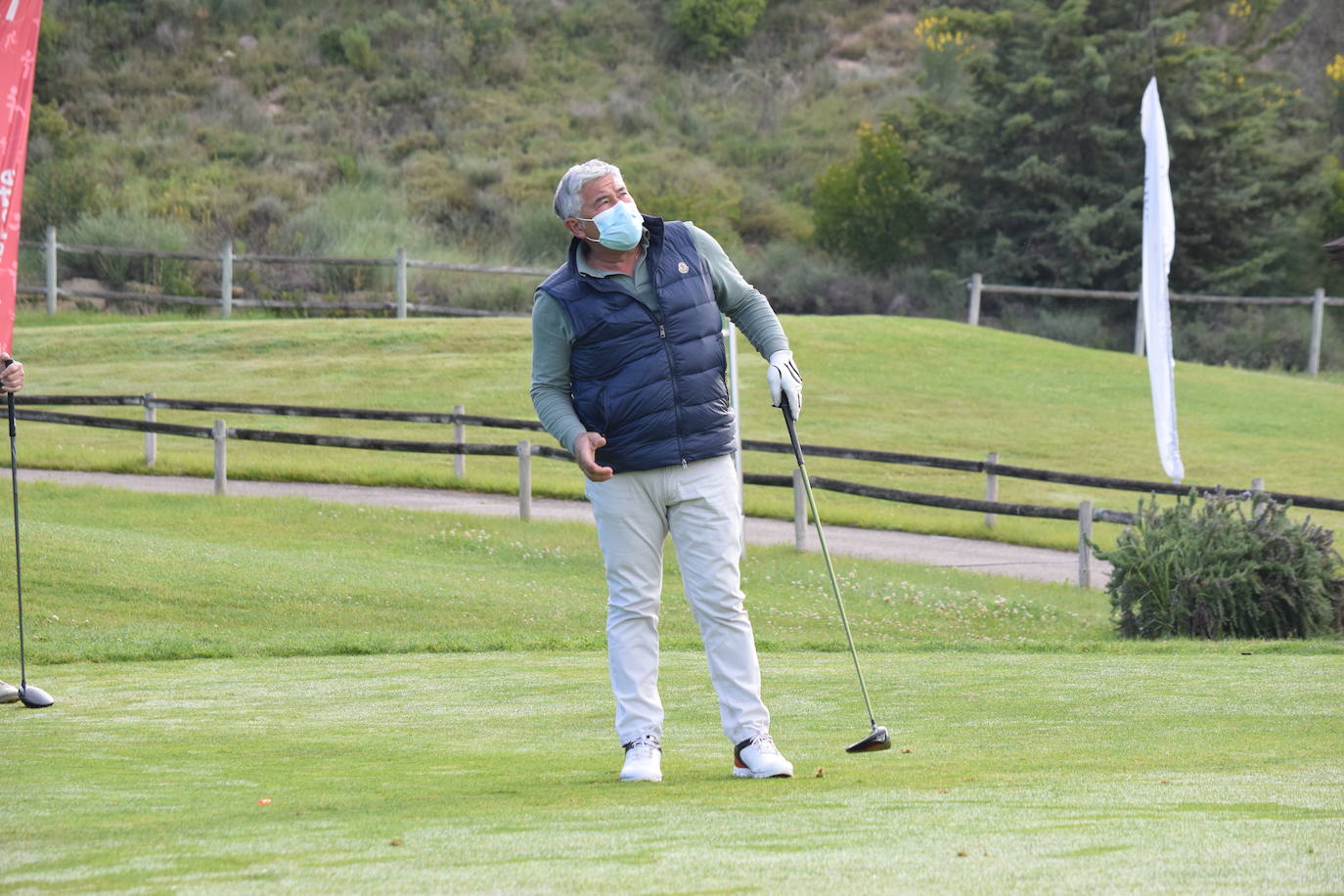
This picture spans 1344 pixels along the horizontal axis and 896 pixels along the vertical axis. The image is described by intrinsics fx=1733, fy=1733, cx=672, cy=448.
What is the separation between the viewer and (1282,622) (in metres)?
12.1

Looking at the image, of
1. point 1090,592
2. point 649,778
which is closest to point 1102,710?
point 649,778

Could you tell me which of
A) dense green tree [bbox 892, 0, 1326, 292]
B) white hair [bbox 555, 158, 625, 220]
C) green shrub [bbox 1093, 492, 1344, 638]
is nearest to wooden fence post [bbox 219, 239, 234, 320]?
dense green tree [bbox 892, 0, 1326, 292]

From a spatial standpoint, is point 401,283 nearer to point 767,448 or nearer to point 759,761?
point 767,448

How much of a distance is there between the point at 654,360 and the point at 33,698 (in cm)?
375

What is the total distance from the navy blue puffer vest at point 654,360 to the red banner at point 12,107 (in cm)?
446

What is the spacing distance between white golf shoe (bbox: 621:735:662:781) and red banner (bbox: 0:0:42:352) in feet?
16.0

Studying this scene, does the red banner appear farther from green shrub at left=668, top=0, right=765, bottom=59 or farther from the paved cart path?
green shrub at left=668, top=0, right=765, bottom=59

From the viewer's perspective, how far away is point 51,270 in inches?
1415

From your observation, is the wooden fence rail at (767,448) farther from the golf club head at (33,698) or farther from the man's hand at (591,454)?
the man's hand at (591,454)

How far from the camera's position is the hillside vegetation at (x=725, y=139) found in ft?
129

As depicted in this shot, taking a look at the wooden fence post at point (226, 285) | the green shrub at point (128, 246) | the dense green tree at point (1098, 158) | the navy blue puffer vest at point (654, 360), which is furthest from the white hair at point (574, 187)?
the green shrub at point (128, 246)

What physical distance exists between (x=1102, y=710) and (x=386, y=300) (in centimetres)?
3217

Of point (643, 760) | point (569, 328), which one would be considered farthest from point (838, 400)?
point (643, 760)

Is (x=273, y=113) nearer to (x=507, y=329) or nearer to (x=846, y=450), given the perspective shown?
(x=507, y=329)
